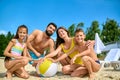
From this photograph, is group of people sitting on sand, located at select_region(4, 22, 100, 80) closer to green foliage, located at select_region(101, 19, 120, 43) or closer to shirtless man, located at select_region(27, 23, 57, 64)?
shirtless man, located at select_region(27, 23, 57, 64)

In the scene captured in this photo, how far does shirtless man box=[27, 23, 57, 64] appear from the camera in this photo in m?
7.41

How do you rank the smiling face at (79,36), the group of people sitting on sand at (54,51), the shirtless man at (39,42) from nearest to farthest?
the group of people sitting on sand at (54,51), the smiling face at (79,36), the shirtless man at (39,42)

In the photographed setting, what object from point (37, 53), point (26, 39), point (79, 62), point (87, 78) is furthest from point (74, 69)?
point (26, 39)

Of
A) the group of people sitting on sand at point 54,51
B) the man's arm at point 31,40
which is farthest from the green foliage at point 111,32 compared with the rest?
the man's arm at point 31,40

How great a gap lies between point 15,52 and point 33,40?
122 cm

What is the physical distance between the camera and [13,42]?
6.66m

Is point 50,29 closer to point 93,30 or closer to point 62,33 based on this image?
point 62,33

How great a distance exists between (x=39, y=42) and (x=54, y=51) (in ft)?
2.50

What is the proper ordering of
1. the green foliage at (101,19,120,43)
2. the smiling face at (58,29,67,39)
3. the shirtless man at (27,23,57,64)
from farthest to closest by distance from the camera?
1. the green foliage at (101,19,120,43)
2. the shirtless man at (27,23,57,64)
3. the smiling face at (58,29,67,39)

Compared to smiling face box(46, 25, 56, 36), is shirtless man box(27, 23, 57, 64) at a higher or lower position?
lower

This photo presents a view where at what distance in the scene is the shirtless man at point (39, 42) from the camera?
7410 millimetres

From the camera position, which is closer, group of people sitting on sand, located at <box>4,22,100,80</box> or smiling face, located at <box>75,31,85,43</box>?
group of people sitting on sand, located at <box>4,22,100,80</box>

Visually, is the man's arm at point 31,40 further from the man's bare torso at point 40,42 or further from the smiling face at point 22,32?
the smiling face at point 22,32

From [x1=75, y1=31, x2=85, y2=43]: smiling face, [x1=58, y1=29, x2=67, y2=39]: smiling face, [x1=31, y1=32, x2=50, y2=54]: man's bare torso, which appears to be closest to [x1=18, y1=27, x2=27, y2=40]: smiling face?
[x1=31, y1=32, x2=50, y2=54]: man's bare torso
